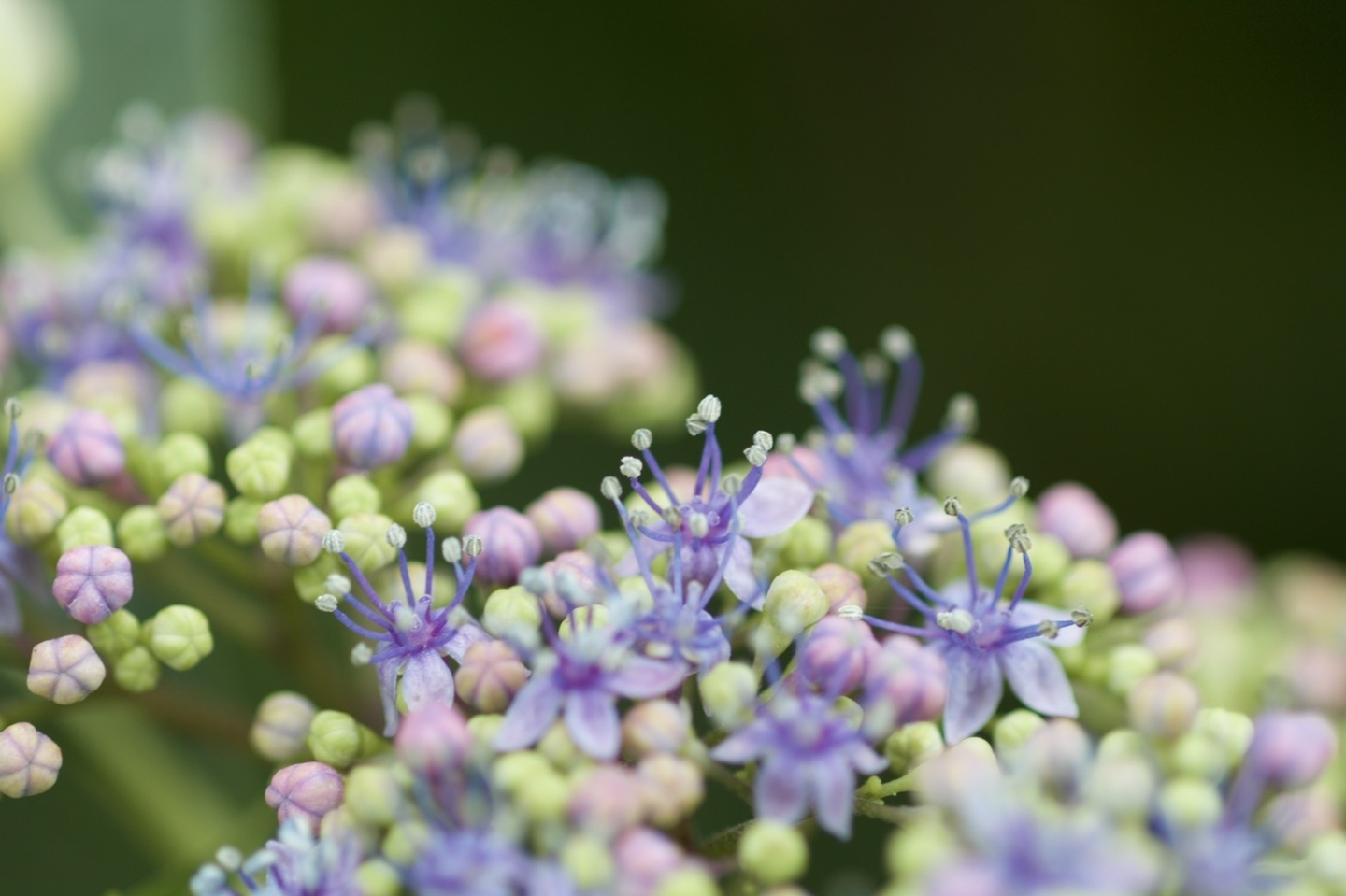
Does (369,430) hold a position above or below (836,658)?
above

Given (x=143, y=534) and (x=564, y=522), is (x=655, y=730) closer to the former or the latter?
(x=564, y=522)

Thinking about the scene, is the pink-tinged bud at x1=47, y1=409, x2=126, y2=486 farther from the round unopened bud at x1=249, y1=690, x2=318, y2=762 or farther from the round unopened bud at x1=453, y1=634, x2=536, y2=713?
the round unopened bud at x1=453, y1=634, x2=536, y2=713

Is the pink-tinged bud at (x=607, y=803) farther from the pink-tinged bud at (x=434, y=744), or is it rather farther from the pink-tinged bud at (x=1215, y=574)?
the pink-tinged bud at (x=1215, y=574)

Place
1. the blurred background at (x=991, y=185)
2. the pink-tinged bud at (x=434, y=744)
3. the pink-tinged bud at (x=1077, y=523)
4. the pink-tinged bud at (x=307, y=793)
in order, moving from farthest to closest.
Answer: the blurred background at (x=991, y=185) → the pink-tinged bud at (x=1077, y=523) → the pink-tinged bud at (x=307, y=793) → the pink-tinged bud at (x=434, y=744)

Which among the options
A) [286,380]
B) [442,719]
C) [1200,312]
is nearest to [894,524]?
[442,719]

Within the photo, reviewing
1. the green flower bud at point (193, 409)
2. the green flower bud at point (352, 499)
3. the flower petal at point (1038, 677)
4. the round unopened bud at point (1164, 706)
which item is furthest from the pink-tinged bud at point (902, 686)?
the green flower bud at point (193, 409)

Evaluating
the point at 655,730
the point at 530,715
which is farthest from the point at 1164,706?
the point at 530,715
